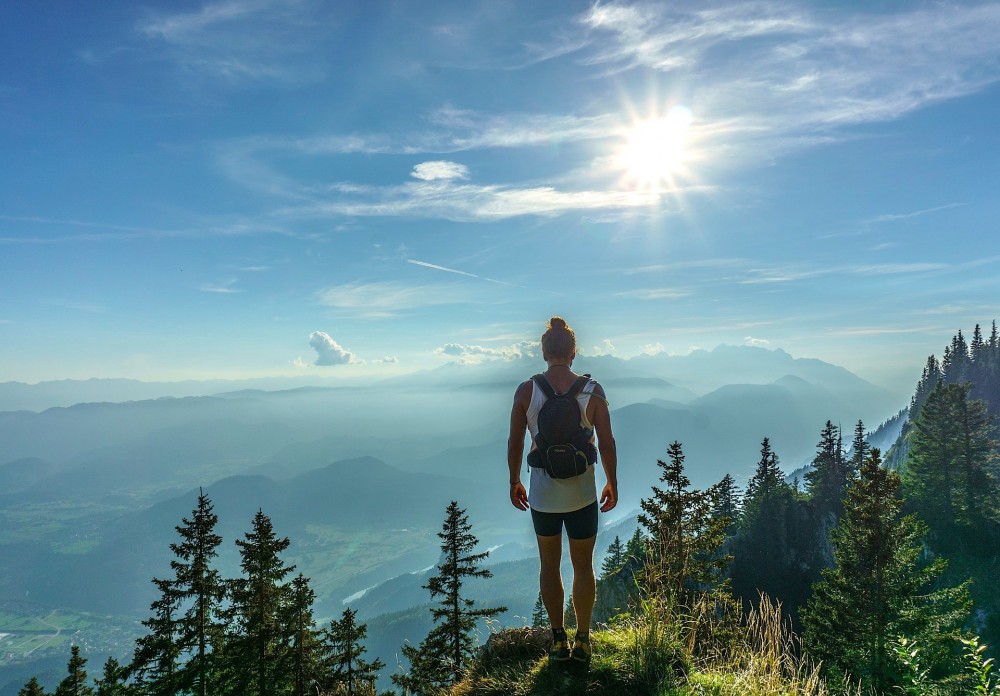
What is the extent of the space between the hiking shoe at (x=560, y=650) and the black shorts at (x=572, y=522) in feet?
4.11

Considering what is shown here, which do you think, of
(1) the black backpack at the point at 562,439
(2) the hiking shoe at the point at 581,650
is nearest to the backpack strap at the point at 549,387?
(1) the black backpack at the point at 562,439

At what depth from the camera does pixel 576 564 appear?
18.4 feet

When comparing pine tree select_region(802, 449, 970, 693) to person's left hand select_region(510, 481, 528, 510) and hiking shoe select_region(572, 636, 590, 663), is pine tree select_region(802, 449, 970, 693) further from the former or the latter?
person's left hand select_region(510, 481, 528, 510)

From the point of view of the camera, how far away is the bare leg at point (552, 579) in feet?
18.0

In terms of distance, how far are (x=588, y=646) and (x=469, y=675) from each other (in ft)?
5.62

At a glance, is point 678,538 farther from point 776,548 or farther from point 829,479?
point 829,479

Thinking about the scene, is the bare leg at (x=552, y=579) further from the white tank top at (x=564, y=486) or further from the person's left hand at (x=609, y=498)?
the person's left hand at (x=609, y=498)

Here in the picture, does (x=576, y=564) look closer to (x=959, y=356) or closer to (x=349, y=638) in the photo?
(x=349, y=638)

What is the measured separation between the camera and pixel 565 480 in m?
5.34

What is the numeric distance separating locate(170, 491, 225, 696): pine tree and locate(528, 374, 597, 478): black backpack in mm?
18757

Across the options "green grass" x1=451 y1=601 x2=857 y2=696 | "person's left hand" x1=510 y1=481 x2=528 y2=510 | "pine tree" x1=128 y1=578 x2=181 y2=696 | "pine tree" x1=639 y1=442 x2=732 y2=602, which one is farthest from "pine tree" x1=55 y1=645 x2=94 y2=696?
"person's left hand" x1=510 y1=481 x2=528 y2=510

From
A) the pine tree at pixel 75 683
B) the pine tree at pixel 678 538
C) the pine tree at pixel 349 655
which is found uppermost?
the pine tree at pixel 678 538

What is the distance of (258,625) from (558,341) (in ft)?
63.8

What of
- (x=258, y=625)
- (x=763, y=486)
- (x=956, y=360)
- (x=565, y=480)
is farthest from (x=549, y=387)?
(x=956, y=360)
